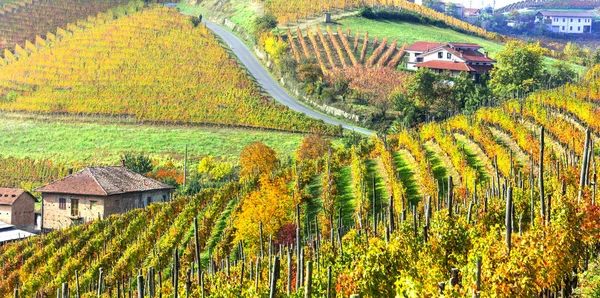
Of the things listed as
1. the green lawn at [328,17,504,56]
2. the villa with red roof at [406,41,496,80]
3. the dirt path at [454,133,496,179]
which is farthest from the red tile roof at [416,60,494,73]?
the dirt path at [454,133,496,179]

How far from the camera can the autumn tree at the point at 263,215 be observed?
37.9m

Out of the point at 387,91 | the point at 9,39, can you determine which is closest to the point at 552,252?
the point at 387,91

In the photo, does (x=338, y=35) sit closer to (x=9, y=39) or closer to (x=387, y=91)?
(x=387, y=91)

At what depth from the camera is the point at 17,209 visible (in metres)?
56.7

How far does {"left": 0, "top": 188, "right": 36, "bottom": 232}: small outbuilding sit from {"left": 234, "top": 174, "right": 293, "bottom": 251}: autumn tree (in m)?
21.4

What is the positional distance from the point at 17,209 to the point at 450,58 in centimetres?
4851

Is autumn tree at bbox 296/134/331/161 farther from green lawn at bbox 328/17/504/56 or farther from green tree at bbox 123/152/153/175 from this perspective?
green lawn at bbox 328/17/504/56

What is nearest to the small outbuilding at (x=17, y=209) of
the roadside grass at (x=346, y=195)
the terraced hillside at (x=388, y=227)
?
the terraced hillside at (x=388, y=227)

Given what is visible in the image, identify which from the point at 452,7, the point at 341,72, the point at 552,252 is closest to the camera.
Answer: the point at 552,252

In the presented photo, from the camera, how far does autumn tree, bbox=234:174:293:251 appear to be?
1494 inches

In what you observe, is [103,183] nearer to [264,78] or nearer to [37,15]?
[264,78]

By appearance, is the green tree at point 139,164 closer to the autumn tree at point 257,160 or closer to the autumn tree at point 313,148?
the autumn tree at point 257,160

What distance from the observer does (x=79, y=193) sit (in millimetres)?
54906

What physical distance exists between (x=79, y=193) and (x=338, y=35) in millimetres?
56380
